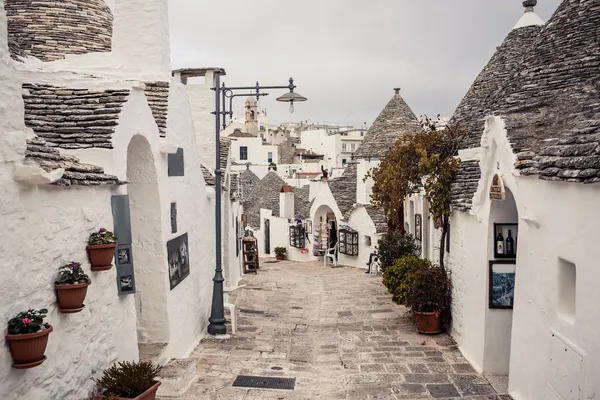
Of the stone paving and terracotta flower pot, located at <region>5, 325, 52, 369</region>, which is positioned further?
the stone paving

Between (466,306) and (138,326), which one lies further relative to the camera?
(466,306)

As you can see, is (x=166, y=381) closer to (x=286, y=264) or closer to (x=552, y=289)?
(x=552, y=289)

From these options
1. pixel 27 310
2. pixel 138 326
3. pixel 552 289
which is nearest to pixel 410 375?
Result: pixel 552 289

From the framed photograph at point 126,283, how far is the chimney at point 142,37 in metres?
4.14

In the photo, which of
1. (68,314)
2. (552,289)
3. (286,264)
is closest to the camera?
(68,314)

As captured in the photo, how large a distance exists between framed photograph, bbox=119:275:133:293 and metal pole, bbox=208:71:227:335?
4137 millimetres

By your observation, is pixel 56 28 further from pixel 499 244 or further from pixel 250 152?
pixel 250 152

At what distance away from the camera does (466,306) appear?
32.9 ft

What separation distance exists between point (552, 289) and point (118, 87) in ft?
19.9

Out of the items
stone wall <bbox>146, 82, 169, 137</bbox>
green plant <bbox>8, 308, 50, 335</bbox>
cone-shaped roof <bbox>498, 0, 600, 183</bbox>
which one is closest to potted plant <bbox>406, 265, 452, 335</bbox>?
cone-shaped roof <bbox>498, 0, 600, 183</bbox>

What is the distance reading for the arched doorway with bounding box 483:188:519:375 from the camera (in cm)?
878

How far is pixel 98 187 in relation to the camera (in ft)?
20.2

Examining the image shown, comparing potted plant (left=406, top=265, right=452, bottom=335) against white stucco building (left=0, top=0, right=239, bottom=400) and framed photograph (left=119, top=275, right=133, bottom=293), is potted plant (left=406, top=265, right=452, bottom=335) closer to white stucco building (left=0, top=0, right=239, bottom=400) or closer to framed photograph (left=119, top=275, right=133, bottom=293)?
white stucco building (left=0, top=0, right=239, bottom=400)

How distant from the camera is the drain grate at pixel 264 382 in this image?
841 cm
